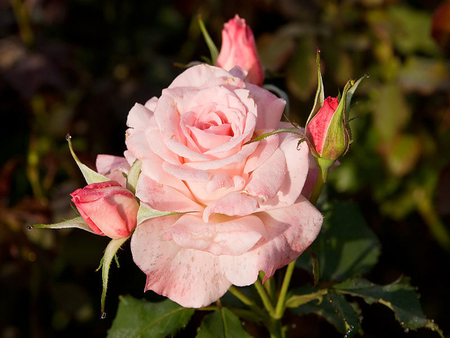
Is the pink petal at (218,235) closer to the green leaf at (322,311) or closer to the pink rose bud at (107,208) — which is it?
the pink rose bud at (107,208)

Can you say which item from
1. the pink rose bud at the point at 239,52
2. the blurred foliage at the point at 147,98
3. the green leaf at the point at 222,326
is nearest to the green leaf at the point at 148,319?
the green leaf at the point at 222,326

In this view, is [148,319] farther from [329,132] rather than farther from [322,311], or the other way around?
[329,132]

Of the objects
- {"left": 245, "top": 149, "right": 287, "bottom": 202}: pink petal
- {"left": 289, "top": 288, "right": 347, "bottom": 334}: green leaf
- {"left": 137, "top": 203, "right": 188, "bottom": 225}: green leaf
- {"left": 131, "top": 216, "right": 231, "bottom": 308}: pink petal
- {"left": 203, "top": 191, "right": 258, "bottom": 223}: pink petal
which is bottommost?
{"left": 289, "top": 288, "right": 347, "bottom": 334}: green leaf

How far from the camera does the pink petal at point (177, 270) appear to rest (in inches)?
23.5

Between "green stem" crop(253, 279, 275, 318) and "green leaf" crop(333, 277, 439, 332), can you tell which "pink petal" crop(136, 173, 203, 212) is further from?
"green leaf" crop(333, 277, 439, 332)

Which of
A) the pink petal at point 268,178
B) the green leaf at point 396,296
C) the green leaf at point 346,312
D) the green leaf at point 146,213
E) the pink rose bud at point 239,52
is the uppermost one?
the pink rose bud at point 239,52

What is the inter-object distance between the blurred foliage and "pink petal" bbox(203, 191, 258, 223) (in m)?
0.72

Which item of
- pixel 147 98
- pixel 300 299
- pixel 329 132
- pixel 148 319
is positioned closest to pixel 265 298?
pixel 300 299

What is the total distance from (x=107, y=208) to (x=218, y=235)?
0.13 metres

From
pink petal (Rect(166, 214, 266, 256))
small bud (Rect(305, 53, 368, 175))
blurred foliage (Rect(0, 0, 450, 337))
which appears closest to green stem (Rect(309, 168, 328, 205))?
small bud (Rect(305, 53, 368, 175))

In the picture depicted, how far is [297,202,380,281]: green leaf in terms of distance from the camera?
89 centimetres

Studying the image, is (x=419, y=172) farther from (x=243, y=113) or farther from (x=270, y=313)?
(x=243, y=113)

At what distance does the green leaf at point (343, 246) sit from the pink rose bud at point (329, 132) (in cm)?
32

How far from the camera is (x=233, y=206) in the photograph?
1.85 feet
